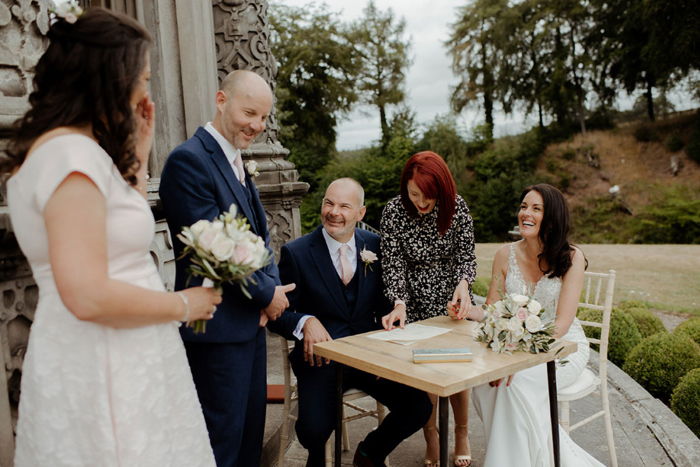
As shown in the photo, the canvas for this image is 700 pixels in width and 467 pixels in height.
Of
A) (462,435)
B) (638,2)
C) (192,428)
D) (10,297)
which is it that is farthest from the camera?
(638,2)

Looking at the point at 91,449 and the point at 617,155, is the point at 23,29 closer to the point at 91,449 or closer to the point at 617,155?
the point at 91,449

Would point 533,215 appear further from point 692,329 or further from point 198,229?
point 692,329

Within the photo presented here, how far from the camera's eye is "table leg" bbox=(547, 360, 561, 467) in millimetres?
2762

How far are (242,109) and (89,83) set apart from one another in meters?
1.10

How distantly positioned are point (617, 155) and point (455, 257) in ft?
87.6

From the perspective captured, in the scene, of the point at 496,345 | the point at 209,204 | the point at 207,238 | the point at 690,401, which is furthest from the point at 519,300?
the point at 690,401

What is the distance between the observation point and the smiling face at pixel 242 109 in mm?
2475

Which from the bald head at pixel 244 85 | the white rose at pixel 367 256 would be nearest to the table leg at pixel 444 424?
the white rose at pixel 367 256

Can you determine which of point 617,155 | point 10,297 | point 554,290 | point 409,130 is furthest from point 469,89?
point 10,297

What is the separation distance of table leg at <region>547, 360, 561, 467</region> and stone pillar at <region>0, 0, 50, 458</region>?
7.94ft

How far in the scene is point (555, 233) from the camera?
355cm

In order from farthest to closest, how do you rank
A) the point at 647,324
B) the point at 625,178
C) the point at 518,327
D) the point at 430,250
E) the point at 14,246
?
1. the point at 625,178
2. the point at 647,324
3. the point at 430,250
4. the point at 518,327
5. the point at 14,246

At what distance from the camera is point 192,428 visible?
1.71 meters

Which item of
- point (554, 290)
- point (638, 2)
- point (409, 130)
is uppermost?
point (638, 2)
